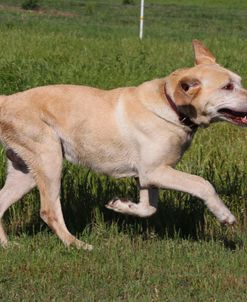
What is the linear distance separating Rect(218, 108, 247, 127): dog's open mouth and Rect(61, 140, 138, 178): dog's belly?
2.96 feet

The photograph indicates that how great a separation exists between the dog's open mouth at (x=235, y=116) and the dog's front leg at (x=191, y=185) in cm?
52

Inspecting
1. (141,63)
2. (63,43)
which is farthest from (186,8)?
(141,63)

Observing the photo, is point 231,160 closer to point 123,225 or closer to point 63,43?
point 123,225

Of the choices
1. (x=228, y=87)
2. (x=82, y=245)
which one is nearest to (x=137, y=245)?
(x=82, y=245)

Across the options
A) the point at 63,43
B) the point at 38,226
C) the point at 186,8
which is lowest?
the point at 186,8

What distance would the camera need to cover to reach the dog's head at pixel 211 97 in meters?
6.48

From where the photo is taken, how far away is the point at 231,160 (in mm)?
9070

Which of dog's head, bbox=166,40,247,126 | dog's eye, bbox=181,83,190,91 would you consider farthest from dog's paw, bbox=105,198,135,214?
dog's eye, bbox=181,83,190,91

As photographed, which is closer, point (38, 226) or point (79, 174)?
point (38, 226)

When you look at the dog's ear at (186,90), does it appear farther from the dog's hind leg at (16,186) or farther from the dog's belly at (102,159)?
the dog's hind leg at (16,186)

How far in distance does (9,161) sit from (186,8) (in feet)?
165

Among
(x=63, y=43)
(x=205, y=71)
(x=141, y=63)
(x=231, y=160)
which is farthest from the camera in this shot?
(x=63, y=43)

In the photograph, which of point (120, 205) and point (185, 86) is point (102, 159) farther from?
point (185, 86)

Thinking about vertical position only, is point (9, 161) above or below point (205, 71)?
below
